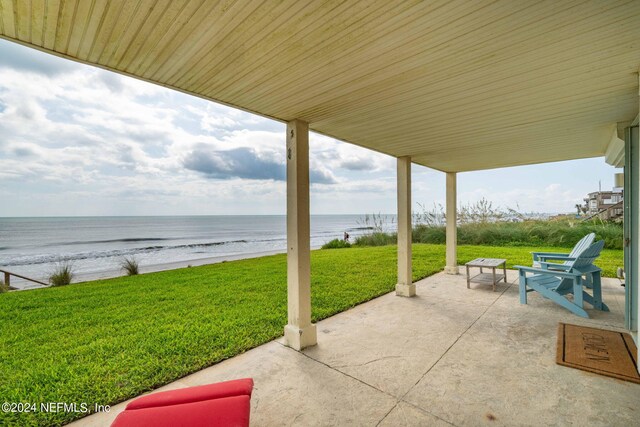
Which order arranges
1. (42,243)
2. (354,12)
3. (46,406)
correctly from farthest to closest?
(42,243) → (46,406) → (354,12)

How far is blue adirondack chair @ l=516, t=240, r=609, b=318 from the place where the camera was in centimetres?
371

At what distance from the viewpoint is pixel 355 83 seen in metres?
2.19

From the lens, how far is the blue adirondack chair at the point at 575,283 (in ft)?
12.2

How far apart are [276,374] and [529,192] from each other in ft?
56.5

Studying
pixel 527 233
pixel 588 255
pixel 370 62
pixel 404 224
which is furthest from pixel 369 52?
pixel 527 233

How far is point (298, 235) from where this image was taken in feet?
9.52

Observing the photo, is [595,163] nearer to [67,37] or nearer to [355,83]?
[355,83]

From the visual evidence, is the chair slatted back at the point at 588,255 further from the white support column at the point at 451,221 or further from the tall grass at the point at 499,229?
the tall grass at the point at 499,229

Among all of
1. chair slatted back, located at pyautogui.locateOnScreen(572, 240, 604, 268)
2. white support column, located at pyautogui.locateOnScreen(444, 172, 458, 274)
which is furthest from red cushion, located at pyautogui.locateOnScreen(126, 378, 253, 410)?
white support column, located at pyautogui.locateOnScreen(444, 172, 458, 274)

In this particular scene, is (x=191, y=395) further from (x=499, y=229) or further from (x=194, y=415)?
(x=499, y=229)

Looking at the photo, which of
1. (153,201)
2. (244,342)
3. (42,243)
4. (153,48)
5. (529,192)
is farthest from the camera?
(153,201)

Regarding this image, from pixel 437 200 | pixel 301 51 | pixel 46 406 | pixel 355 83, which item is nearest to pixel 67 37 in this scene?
pixel 301 51
